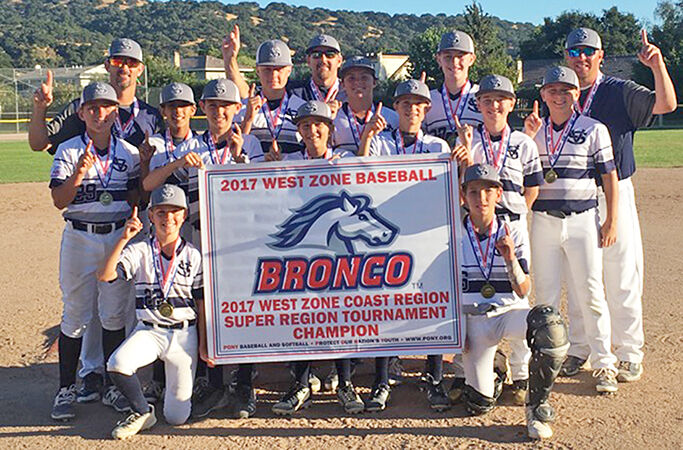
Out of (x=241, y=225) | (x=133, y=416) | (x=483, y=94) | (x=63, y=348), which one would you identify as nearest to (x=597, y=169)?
(x=483, y=94)

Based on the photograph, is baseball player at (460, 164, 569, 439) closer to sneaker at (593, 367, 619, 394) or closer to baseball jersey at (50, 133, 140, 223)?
sneaker at (593, 367, 619, 394)

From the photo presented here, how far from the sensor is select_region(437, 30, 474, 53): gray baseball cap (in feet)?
18.6

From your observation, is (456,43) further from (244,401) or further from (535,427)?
(244,401)

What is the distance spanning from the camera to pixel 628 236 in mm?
5605

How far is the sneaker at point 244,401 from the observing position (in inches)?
199

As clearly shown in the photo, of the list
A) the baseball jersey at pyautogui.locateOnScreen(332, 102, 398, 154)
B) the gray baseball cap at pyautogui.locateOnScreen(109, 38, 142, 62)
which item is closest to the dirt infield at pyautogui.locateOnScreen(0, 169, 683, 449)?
the baseball jersey at pyautogui.locateOnScreen(332, 102, 398, 154)

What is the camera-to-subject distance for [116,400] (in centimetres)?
522

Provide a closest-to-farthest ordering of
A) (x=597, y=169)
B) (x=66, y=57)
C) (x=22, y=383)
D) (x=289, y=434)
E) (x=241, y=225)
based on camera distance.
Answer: (x=289, y=434) < (x=241, y=225) < (x=597, y=169) < (x=22, y=383) < (x=66, y=57)

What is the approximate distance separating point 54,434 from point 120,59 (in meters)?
2.65

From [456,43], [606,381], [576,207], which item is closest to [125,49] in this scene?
[456,43]

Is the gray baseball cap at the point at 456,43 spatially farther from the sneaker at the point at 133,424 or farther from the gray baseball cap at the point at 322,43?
the sneaker at the point at 133,424

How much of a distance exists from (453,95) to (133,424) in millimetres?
3180

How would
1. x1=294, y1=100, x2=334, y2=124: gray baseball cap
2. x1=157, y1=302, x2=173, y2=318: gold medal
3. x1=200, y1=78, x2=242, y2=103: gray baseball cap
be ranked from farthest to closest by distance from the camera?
1. x1=200, y1=78, x2=242, y2=103: gray baseball cap
2. x1=294, y1=100, x2=334, y2=124: gray baseball cap
3. x1=157, y1=302, x2=173, y2=318: gold medal

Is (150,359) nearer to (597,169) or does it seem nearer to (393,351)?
(393,351)
